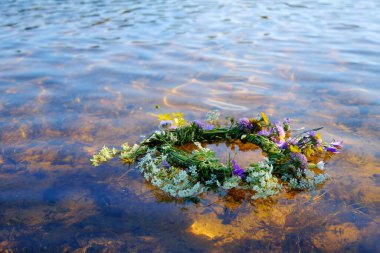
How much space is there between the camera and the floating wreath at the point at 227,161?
3650 millimetres

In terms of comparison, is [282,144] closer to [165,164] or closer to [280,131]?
[280,131]

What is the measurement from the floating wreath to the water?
123mm

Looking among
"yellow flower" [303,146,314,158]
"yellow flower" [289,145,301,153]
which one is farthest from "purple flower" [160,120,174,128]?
"yellow flower" [303,146,314,158]

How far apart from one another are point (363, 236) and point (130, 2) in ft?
50.5

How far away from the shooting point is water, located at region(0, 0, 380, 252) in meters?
3.18

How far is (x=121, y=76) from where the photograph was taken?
7137mm

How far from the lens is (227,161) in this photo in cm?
401

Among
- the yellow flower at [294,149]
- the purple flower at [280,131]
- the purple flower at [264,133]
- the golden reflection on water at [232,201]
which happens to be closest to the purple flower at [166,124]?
the golden reflection on water at [232,201]

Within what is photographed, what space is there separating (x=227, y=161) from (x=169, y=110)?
1834 millimetres

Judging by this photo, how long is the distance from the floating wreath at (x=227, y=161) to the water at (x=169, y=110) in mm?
123

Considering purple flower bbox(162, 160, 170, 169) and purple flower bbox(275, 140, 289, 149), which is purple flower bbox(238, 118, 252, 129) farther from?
purple flower bbox(162, 160, 170, 169)

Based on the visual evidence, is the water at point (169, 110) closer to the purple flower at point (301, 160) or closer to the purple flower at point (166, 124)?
the purple flower at point (301, 160)

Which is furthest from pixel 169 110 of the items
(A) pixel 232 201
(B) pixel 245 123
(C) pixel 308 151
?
(A) pixel 232 201

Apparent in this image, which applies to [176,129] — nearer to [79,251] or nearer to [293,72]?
[79,251]
